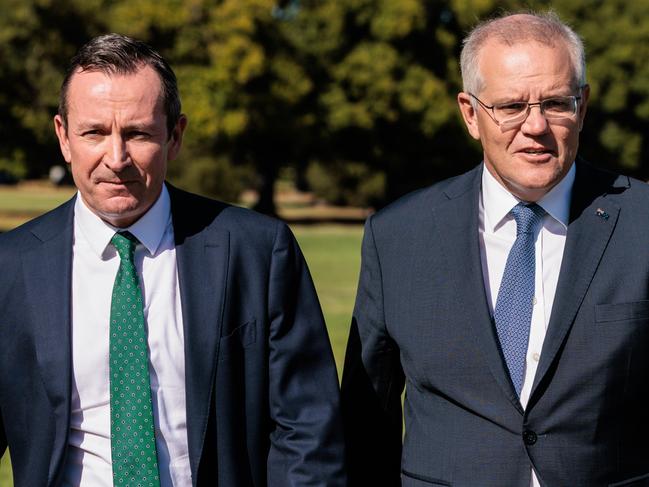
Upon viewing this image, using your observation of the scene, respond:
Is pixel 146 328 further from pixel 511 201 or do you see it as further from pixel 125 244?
pixel 511 201

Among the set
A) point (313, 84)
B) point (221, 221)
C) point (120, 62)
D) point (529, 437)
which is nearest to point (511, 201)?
point (529, 437)

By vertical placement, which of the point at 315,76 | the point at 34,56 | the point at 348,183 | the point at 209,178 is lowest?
the point at 348,183

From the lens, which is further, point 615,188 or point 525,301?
point 615,188

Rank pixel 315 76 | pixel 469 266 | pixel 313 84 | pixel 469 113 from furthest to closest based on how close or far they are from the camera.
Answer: pixel 315 76
pixel 313 84
pixel 469 113
pixel 469 266

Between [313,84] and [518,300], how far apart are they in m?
35.3

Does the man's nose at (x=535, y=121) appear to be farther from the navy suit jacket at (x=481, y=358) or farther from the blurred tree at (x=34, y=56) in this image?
the blurred tree at (x=34, y=56)

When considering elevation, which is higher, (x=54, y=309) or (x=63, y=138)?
(x=63, y=138)

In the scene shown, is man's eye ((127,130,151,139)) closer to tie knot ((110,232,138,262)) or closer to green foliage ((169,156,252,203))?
tie knot ((110,232,138,262))

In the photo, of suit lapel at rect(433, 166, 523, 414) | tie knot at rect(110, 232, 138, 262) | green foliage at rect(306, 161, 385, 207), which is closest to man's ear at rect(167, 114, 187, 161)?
tie knot at rect(110, 232, 138, 262)

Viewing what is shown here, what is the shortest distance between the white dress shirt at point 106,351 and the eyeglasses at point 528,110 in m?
1.16

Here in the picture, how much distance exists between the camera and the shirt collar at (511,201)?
345cm

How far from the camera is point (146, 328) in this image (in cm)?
326

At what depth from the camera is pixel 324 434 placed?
133 inches

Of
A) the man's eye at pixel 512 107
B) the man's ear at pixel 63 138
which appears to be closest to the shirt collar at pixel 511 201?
the man's eye at pixel 512 107
